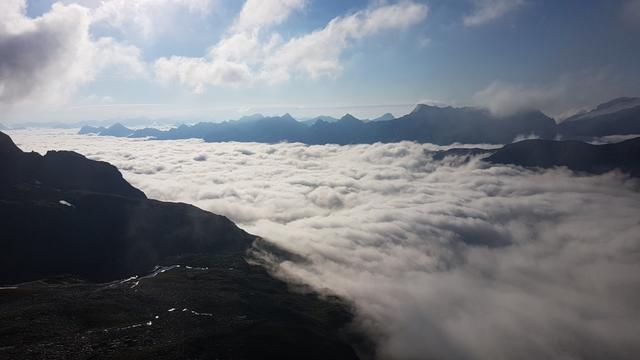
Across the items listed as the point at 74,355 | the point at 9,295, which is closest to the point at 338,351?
the point at 74,355

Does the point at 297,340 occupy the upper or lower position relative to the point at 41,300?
lower

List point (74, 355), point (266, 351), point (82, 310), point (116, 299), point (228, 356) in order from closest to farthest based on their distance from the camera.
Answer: point (74, 355)
point (228, 356)
point (266, 351)
point (82, 310)
point (116, 299)

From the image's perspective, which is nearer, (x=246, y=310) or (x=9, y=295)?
(x=9, y=295)

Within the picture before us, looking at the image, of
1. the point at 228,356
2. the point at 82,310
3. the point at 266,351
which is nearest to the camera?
the point at 228,356

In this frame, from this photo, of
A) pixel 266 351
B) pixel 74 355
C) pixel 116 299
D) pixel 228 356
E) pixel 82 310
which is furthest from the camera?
pixel 116 299

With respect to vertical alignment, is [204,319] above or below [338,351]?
above

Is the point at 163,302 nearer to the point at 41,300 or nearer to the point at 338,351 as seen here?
the point at 41,300

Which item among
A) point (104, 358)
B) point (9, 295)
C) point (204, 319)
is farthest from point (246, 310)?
point (9, 295)

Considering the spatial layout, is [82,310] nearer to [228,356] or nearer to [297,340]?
[228,356]

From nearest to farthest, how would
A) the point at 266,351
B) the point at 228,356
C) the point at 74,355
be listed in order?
1. the point at 74,355
2. the point at 228,356
3. the point at 266,351
